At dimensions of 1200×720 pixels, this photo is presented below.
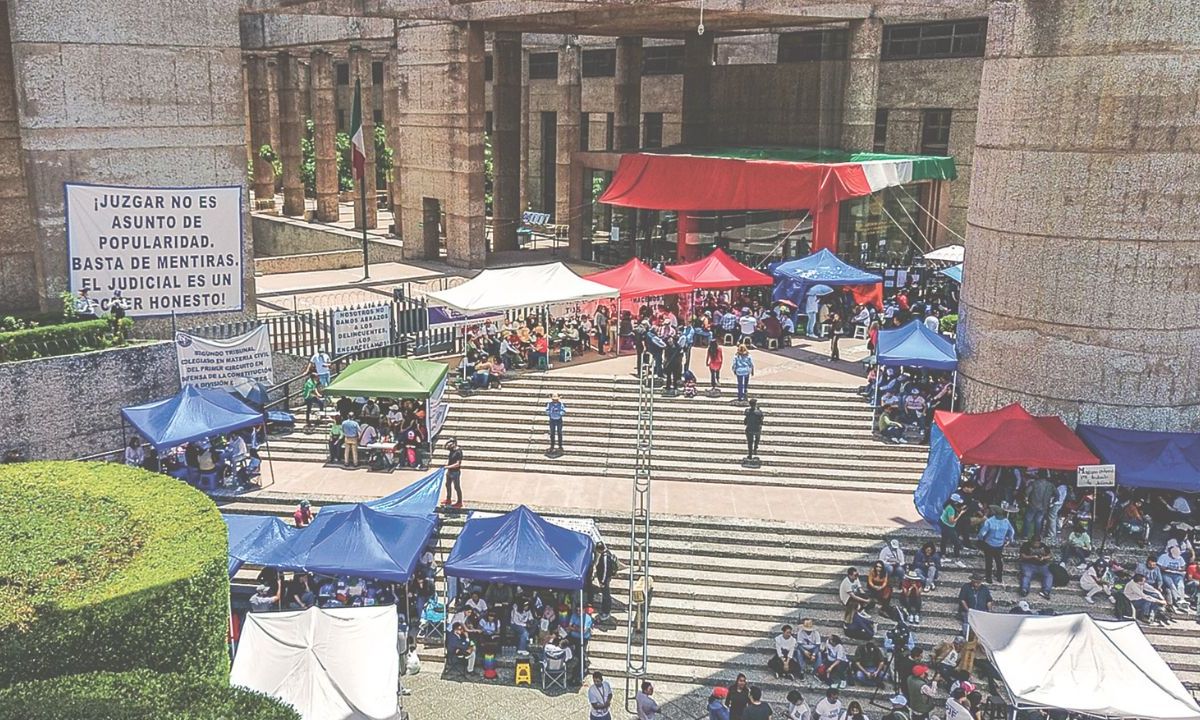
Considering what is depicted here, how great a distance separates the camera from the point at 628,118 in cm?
4150

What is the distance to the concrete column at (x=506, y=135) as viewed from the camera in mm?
37125

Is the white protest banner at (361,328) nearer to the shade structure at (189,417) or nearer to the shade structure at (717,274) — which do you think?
the shade structure at (189,417)

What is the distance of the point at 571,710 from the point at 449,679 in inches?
78.6

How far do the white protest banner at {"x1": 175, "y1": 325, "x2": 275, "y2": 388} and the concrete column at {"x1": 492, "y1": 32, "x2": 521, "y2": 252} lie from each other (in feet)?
56.1

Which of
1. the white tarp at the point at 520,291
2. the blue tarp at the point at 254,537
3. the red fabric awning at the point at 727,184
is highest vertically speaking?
the red fabric awning at the point at 727,184

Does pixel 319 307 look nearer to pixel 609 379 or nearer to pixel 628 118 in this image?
pixel 609 379

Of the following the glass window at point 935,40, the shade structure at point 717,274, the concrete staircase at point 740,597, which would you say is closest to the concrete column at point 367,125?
the shade structure at point 717,274

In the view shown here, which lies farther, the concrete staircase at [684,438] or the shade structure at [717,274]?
the shade structure at [717,274]

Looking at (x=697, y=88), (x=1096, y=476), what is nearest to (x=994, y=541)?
(x=1096, y=476)

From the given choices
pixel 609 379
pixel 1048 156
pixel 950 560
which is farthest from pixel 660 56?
pixel 950 560

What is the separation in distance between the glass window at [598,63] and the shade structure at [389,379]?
3017cm

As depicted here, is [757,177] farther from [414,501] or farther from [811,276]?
[414,501]

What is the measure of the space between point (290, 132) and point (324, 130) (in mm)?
2444

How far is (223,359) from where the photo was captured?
72.5 feet
